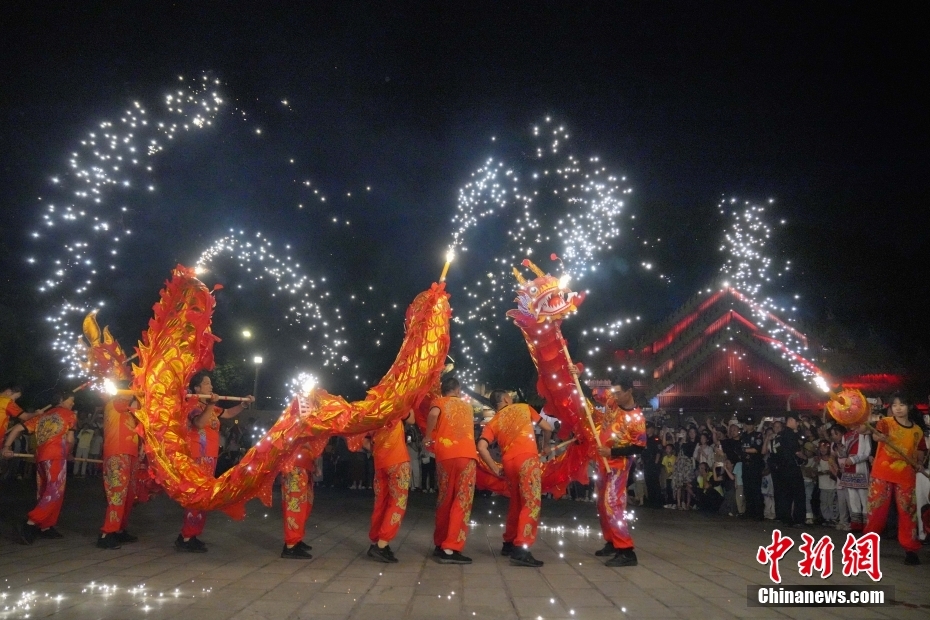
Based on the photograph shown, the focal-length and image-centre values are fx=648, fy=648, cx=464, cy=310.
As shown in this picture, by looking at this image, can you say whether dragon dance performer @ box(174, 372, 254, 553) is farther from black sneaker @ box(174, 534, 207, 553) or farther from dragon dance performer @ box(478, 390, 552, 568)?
dragon dance performer @ box(478, 390, 552, 568)

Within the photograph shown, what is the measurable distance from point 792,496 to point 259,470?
7171mm

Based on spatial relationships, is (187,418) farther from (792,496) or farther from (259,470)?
(792,496)

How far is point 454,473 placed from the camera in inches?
226

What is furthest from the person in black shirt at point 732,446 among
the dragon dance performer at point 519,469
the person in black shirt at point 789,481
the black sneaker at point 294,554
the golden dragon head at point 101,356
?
the golden dragon head at point 101,356

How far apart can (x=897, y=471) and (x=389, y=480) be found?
4.87 metres

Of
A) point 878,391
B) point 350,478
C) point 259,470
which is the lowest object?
point 350,478

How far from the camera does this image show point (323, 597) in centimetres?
432

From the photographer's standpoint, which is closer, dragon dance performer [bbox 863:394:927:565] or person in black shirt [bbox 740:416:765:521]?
dragon dance performer [bbox 863:394:927:565]

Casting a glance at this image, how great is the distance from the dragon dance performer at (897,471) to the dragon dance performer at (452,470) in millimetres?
3928

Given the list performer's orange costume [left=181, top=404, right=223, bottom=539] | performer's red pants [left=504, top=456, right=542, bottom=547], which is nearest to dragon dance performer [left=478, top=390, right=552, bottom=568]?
performer's red pants [left=504, top=456, right=542, bottom=547]

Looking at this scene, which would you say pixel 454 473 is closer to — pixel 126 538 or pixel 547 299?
pixel 547 299

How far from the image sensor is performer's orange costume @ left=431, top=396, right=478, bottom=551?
5664mm

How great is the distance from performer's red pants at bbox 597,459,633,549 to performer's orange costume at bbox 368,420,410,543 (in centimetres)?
172

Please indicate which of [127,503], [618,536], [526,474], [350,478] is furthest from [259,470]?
[350,478]
